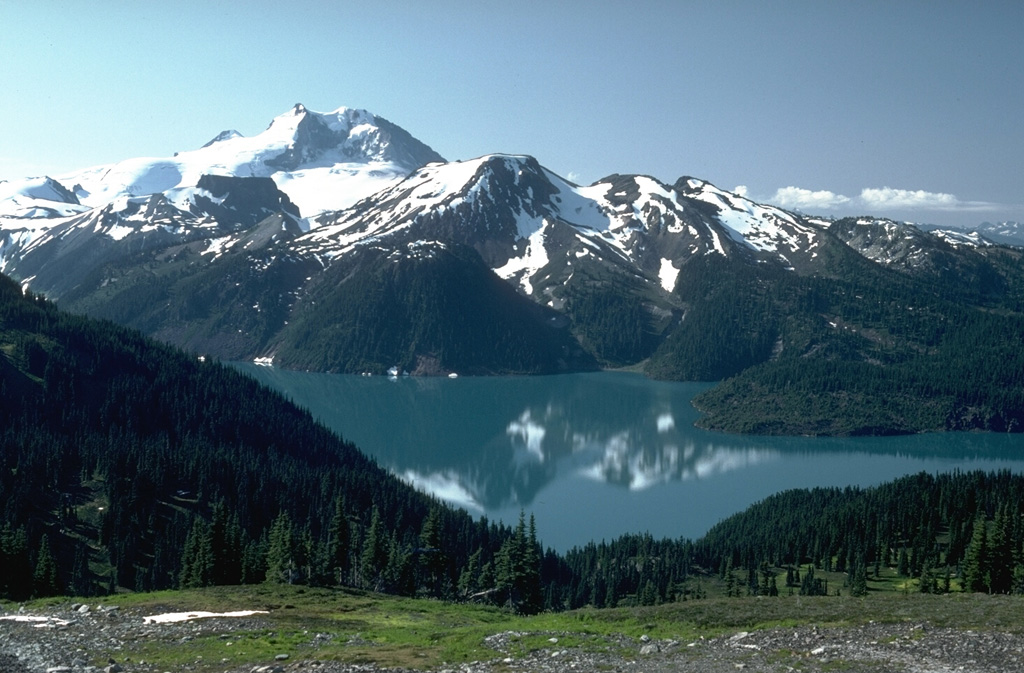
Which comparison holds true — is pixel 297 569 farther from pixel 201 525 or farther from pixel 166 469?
pixel 166 469

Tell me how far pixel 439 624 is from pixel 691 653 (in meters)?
16.6

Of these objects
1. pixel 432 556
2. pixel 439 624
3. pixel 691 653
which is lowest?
pixel 432 556

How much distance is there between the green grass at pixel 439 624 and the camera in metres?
41.9

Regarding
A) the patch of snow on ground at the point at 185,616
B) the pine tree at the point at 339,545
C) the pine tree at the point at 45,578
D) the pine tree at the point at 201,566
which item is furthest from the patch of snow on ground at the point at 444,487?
the patch of snow on ground at the point at 185,616

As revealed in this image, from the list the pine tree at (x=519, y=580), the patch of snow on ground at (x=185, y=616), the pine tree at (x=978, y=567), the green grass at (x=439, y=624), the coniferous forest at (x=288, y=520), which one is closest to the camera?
the green grass at (x=439, y=624)

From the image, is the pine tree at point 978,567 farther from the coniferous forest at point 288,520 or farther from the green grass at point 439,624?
the green grass at point 439,624

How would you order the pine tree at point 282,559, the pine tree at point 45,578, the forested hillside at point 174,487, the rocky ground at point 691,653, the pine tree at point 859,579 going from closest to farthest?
the rocky ground at point 691,653 < the pine tree at point 282,559 < the pine tree at point 45,578 < the forested hillside at point 174,487 < the pine tree at point 859,579

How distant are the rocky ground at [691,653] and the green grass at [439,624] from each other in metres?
0.55

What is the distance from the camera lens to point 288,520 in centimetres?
7781

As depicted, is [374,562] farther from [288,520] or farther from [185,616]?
[185,616]

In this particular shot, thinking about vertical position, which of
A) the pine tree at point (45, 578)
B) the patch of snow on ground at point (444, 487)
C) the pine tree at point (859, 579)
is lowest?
the patch of snow on ground at point (444, 487)

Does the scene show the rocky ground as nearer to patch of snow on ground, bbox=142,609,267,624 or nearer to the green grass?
the green grass

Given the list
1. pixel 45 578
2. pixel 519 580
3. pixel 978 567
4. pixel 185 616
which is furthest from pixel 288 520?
pixel 978 567

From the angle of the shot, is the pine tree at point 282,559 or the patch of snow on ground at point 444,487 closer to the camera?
the pine tree at point 282,559
